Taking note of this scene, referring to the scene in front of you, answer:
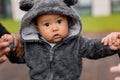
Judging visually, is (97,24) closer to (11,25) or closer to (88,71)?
(11,25)

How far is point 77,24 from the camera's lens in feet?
6.32

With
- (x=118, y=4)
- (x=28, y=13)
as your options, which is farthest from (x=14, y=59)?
(x=118, y=4)

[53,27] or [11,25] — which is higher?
[53,27]

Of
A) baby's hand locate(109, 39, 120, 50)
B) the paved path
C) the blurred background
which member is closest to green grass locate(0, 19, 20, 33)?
the blurred background

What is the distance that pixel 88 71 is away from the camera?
15.6 feet

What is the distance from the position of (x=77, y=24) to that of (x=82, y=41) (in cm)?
9

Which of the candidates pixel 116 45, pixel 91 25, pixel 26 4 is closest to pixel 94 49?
pixel 116 45

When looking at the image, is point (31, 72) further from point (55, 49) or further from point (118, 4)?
point (118, 4)

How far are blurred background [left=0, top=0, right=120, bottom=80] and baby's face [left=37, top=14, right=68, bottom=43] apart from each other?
2.53m

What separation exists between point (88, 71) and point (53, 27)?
3016mm

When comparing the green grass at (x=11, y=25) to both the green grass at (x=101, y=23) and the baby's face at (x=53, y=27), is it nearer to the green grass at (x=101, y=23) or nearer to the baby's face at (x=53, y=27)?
the green grass at (x=101, y=23)

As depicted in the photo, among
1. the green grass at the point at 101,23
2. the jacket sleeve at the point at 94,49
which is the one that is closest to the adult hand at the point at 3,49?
the jacket sleeve at the point at 94,49

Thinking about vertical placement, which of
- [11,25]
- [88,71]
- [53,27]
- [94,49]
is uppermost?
[53,27]

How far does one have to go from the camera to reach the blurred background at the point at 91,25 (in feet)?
15.5
